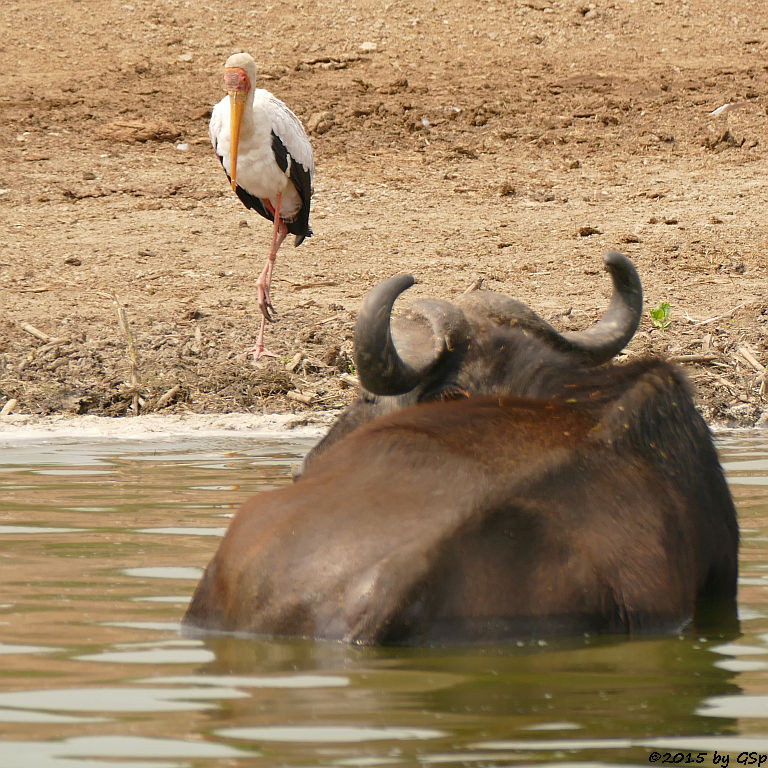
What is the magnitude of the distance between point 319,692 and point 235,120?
1039 cm

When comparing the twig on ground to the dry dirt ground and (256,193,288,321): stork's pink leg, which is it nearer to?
the dry dirt ground

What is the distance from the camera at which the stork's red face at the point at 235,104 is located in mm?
13034

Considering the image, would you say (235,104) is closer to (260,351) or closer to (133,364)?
(260,351)

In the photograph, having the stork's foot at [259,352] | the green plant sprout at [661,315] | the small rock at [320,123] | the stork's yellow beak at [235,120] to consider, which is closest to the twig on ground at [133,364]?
the stork's foot at [259,352]

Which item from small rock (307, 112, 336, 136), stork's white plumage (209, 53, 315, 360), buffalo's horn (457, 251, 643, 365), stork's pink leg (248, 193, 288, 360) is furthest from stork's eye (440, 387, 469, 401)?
small rock (307, 112, 336, 136)

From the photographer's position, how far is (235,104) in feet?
42.7

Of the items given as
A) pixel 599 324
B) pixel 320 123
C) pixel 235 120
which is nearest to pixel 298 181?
pixel 235 120

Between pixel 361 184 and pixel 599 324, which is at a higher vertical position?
pixel 361 184

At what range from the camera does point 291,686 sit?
10.5 ft

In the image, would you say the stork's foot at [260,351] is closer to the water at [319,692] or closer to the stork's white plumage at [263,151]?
the stork's white plumage at [263,151]

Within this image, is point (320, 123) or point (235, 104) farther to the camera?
point (320, 123)

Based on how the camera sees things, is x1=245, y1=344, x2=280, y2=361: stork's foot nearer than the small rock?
Yes

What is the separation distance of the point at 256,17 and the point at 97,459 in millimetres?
14865

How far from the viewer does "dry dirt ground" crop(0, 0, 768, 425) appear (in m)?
9.95
